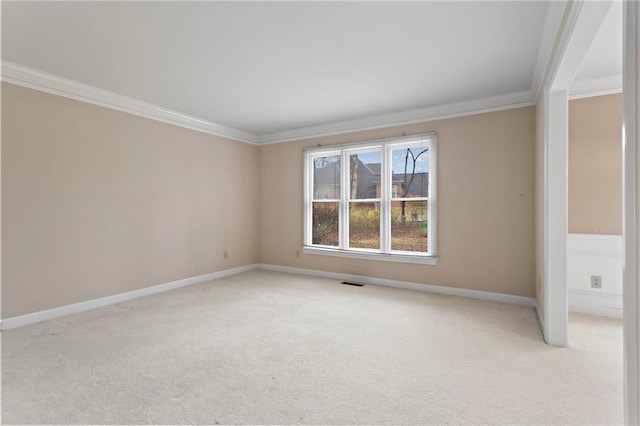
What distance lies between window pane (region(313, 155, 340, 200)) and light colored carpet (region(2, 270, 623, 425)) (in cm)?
229

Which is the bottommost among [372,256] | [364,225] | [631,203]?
[372,256]

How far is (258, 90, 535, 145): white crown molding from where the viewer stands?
150 inches

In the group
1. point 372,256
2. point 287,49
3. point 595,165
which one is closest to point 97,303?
point 287,49

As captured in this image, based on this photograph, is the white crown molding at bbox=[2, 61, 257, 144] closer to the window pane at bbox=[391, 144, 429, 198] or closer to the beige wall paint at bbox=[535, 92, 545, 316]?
the window pane at bbox=[391, 144, 429, 198]

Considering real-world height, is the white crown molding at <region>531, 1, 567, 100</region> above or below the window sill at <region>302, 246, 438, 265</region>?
above

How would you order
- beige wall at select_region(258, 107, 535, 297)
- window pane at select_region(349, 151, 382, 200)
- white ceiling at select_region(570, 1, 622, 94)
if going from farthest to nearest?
window pane at select_region(349, 151, 382, 200), beige wall at select_region(258, 107, 535, 297), white ceiling at select_region(570, 1, 622, 94)

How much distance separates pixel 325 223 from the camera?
17.8ft

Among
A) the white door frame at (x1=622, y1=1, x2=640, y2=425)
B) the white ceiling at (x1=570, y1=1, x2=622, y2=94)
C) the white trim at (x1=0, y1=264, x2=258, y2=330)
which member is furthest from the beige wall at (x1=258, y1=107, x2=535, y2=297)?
the white door frame at (x1=622, y1=1, x2=640, y2=425)

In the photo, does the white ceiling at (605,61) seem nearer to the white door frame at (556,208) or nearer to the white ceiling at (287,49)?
the white ceiling at (287,49)

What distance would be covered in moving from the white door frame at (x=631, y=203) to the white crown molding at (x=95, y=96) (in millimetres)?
4448

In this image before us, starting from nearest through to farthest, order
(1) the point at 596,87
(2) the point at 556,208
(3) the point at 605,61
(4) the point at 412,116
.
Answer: (2) the point at 556,208, (3) the point at 605,61, (1) the point at 596,87, (4) the point at 412,116

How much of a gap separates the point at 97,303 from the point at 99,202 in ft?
3.96

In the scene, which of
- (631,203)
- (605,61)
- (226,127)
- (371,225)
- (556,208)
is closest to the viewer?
(631,203)

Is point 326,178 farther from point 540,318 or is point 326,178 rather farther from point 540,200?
point 540,318
